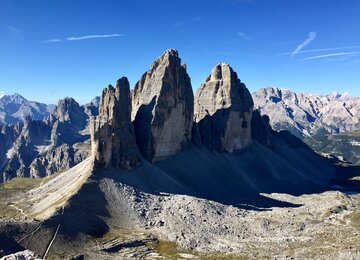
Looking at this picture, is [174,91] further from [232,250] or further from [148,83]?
A: [232,250]


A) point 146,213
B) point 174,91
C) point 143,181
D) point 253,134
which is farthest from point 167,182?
point 253,134

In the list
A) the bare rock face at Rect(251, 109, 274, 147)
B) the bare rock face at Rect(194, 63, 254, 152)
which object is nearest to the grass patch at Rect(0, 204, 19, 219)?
the bare rock face at Rect(194, 63, 254, 152)

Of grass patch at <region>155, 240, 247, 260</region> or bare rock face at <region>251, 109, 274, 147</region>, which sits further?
bare rock face at <region>251, 109, 274, 147</region>

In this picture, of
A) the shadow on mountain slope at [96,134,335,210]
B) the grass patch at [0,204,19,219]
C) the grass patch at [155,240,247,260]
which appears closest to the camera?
the grass patch at [155,240,247,260]

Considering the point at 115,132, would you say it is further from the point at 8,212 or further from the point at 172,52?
the point at 172,52

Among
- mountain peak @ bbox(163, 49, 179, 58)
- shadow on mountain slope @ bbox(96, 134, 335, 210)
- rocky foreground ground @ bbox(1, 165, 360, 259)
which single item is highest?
mountain peak @ bbox(163, 49, 179, 58)

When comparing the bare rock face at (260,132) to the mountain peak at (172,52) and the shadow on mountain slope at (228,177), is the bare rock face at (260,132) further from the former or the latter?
the mountain peak at (172,52)

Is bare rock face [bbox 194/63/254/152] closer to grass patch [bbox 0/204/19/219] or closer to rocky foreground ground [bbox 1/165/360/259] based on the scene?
rocky foreground ground [bbox 1/165/360/259]
